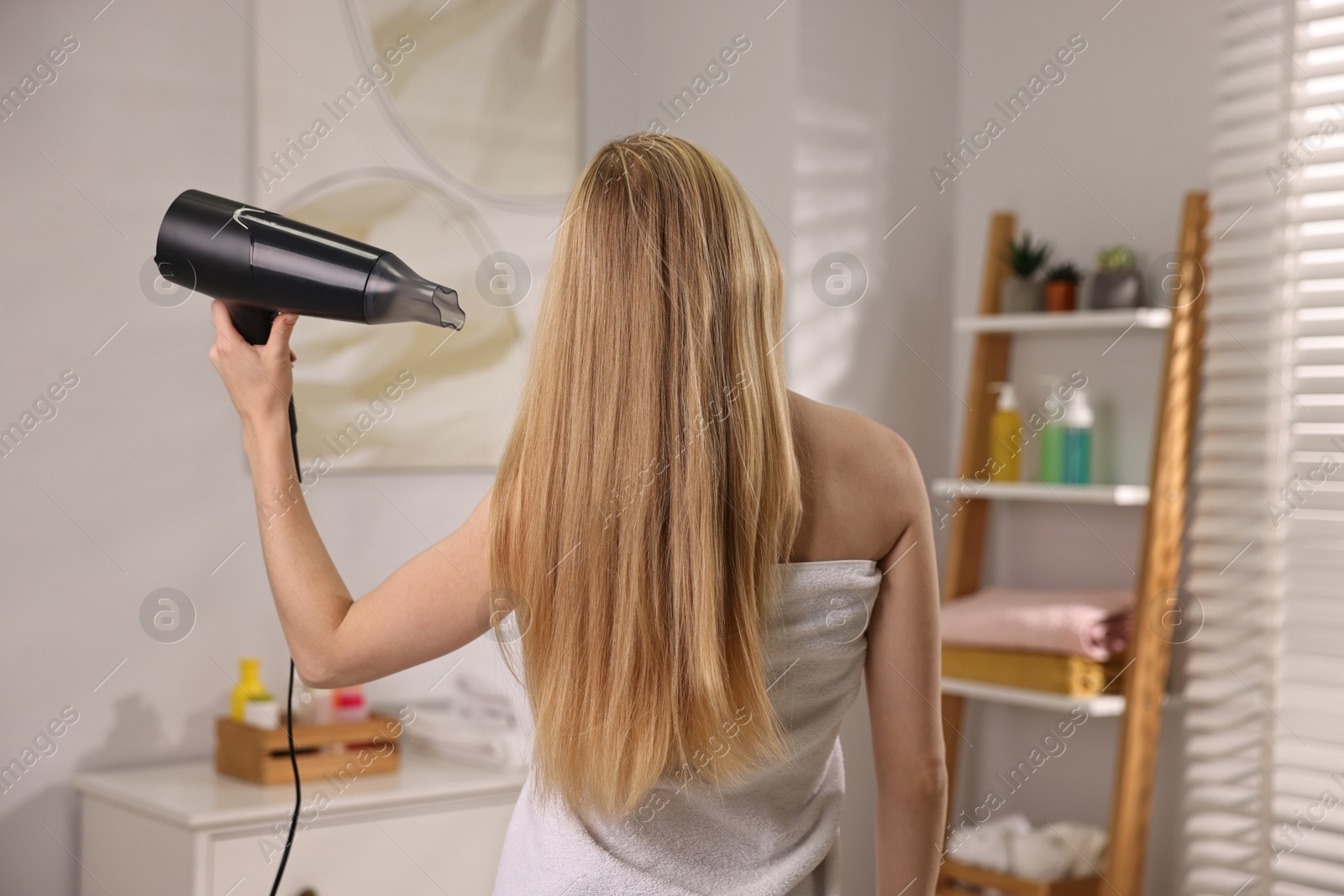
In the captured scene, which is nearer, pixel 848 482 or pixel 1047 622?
pixel 848 482

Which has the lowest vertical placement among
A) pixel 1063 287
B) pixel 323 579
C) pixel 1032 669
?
pixel 1032 669

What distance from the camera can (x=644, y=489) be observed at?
2.58 feet

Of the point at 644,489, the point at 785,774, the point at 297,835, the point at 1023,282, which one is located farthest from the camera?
the point at 1023,282

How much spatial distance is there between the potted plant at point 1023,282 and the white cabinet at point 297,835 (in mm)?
1296

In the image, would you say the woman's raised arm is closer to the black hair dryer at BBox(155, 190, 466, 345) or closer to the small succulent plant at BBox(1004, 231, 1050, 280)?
the black hair dryer at BBox(155, 190, 466, 345)

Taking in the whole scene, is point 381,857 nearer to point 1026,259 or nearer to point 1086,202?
point 1026,259

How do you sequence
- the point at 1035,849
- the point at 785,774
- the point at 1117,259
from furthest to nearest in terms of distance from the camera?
the point at 1117,259 < the point at 1035,849 < the point at 785,774

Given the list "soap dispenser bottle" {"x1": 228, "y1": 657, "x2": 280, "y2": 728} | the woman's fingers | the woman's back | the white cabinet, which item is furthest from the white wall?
the woman's fingers

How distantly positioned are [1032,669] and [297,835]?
50.5 inches

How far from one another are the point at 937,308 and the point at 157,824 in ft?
5.90

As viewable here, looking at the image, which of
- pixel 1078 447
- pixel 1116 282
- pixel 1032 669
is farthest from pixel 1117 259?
pixel 1032 669

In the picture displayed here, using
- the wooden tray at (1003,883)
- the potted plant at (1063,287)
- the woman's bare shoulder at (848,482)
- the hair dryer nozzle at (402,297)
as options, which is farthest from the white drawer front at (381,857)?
the potted plant at (1063,287)

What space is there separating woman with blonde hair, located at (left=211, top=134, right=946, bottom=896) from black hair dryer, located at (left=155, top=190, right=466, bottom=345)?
0.20ft

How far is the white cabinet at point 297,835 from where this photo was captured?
1590 millimetres
